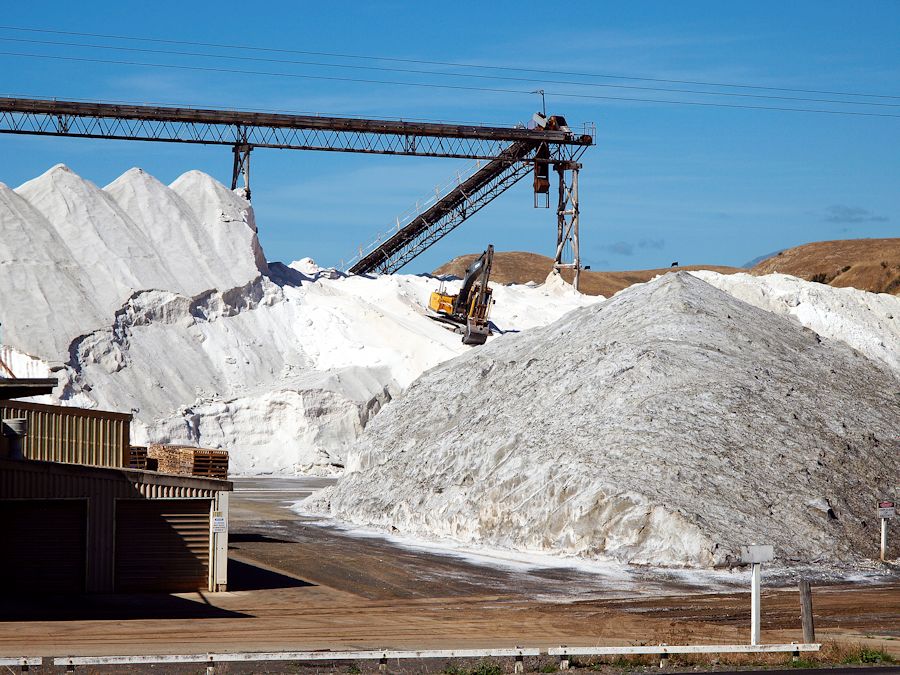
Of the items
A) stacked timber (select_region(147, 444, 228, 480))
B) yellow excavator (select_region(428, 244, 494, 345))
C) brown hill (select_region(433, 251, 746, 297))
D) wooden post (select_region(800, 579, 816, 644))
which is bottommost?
wooden post (select_region(800, 579, 816, 644))

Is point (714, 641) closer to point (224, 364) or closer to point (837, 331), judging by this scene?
point (837, 331)

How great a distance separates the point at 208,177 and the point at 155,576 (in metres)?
48.5

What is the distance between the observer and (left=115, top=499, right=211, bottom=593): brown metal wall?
26.6 metres

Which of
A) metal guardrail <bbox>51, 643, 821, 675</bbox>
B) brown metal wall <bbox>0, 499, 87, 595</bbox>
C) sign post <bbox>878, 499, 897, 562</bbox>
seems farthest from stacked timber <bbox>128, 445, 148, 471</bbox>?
sign post <bbox>878, 499, 897, 562</bbox>

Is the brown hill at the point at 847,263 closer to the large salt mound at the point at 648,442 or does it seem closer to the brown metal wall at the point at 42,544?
the large salt mound at the point at 648,442

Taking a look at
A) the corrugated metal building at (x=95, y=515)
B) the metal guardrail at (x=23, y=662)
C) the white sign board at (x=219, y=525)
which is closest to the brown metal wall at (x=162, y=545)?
the corrugated metal building at (x=95, y=515)

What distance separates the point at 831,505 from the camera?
110 ft

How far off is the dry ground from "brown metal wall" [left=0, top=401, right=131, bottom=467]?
2.82 m

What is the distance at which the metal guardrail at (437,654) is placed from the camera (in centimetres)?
1769

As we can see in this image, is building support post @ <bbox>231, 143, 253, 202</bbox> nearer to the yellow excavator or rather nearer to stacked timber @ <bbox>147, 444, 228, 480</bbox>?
the yellow excavator

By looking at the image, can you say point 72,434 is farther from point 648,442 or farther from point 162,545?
point 648,442

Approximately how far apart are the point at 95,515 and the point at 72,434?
1707mm

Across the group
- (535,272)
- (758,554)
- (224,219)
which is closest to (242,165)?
(224,219)

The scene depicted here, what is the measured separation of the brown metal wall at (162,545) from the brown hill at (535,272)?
100 metres
